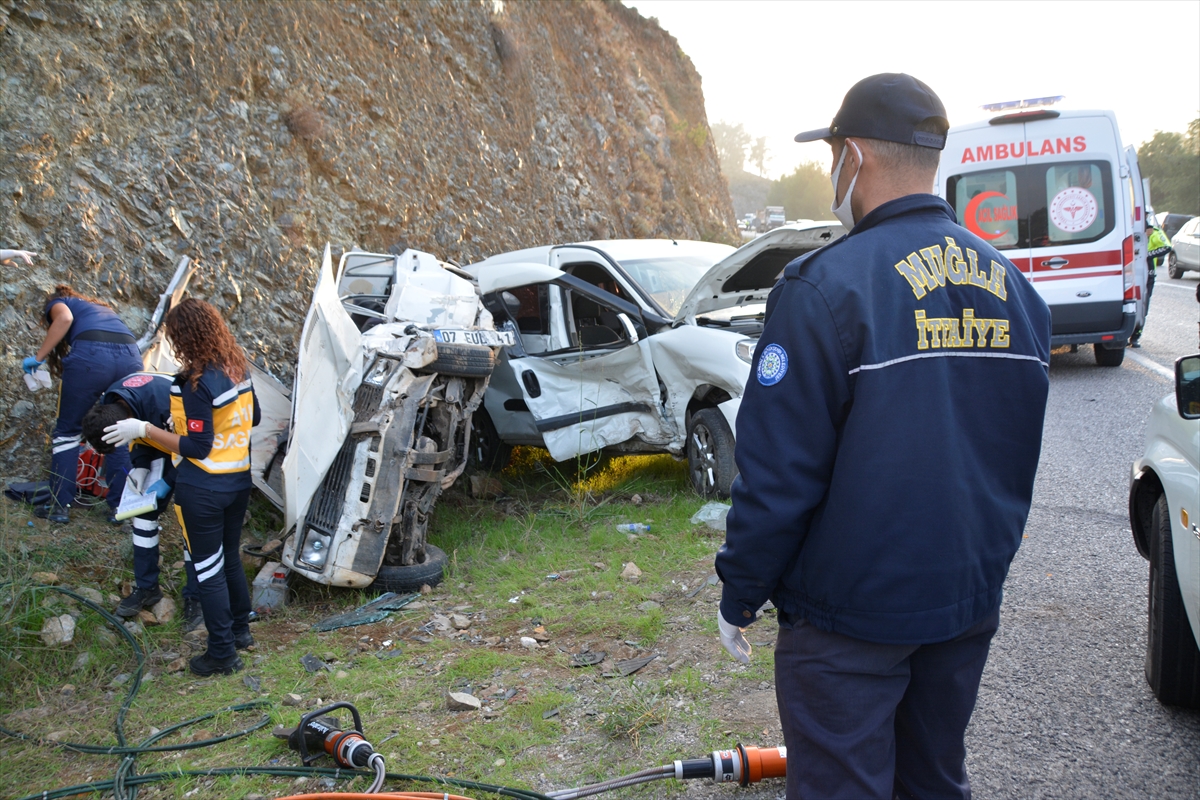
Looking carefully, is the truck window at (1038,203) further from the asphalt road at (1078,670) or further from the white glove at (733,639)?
the white glove at (733,639)

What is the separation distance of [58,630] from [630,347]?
12.9 feet

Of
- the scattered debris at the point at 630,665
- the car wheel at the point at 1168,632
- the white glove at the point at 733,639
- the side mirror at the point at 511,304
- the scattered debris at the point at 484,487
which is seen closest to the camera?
the white glove at the point at 733,639

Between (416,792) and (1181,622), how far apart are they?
2679 mm

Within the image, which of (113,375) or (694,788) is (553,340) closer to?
(113,375)

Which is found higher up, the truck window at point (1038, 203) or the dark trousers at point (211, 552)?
the truck window at point (1038, 203)

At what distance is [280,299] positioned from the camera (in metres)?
7.93

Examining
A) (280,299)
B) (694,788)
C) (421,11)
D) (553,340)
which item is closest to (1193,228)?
(421,11)

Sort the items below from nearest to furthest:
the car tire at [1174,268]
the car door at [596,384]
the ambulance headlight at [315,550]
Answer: the ambulance headlight at [315,550] → the car door at [596,384] → the car tire at [1174,268]

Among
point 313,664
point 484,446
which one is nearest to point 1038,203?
point 484,446

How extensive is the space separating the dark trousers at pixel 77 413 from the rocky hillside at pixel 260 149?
575 mm

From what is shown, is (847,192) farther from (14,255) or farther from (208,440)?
(14,255)

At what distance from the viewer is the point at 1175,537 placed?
8.87 ft

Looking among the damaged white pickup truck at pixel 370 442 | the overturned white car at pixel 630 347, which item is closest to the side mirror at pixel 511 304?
the overturned white car at pixel 630 347

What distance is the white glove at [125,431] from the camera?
3.91m
